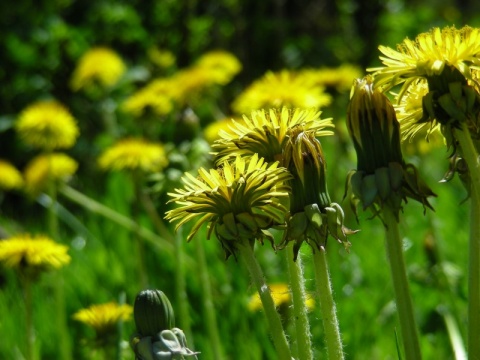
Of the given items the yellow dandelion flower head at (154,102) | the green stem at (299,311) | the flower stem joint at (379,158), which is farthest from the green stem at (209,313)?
the yellow dandelion flower head at (154,102)

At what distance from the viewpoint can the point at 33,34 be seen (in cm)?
389

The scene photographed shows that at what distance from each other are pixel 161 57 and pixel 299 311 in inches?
134

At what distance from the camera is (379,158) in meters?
0.88

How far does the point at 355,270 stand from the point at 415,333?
149 cm

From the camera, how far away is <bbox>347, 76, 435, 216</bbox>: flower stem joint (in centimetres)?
86

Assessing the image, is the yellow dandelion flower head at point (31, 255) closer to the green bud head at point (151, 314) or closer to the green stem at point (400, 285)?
the green bud head at point (151, 314)

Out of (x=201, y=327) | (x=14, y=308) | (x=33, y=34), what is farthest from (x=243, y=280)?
(x=33, y=34)

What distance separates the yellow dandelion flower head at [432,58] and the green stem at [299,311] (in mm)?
216

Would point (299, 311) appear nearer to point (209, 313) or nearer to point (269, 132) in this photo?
point (269, 132)

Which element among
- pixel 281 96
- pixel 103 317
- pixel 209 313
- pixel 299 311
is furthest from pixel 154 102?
pixel 299 311

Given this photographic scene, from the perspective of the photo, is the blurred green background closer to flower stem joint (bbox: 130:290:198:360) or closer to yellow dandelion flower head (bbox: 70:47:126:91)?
flower stem joint (bbox: 130:290:198:360)

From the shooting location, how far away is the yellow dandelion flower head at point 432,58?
0.86 metres

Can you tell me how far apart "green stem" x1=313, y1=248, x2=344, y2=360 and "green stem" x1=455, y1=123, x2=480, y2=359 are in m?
0.14

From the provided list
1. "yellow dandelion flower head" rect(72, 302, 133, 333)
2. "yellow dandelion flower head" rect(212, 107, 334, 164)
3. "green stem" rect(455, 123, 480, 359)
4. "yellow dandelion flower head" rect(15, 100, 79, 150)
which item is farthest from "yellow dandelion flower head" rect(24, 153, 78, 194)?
"green stem" rect(455, 123, 480, 359)
